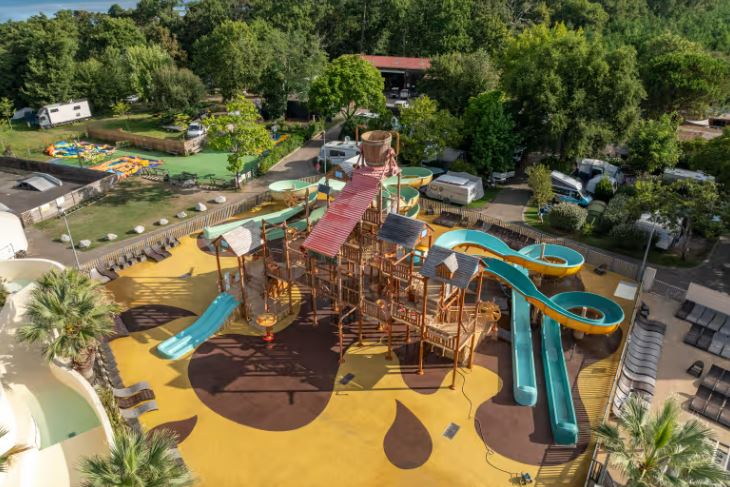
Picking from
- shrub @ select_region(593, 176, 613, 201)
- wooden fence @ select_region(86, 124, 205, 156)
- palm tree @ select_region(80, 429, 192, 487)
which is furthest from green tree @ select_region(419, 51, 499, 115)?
palm tree @ select_region(80, 429, 192, 487)

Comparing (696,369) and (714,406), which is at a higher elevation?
(696,369)

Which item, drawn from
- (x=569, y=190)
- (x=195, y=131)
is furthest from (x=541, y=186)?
(x=195, y=131)

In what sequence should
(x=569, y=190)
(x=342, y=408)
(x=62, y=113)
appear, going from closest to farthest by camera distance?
(x=342, y=408) < (x=569, y=190) < (x=62, y=113)

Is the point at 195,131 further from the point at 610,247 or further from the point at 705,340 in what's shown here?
the point at 705,340

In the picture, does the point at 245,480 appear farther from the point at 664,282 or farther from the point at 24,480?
the point at 664,282

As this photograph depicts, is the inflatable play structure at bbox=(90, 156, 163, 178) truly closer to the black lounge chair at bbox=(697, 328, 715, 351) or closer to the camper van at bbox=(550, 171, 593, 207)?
the camper van at bbox=(550, 171, 593, 207)
